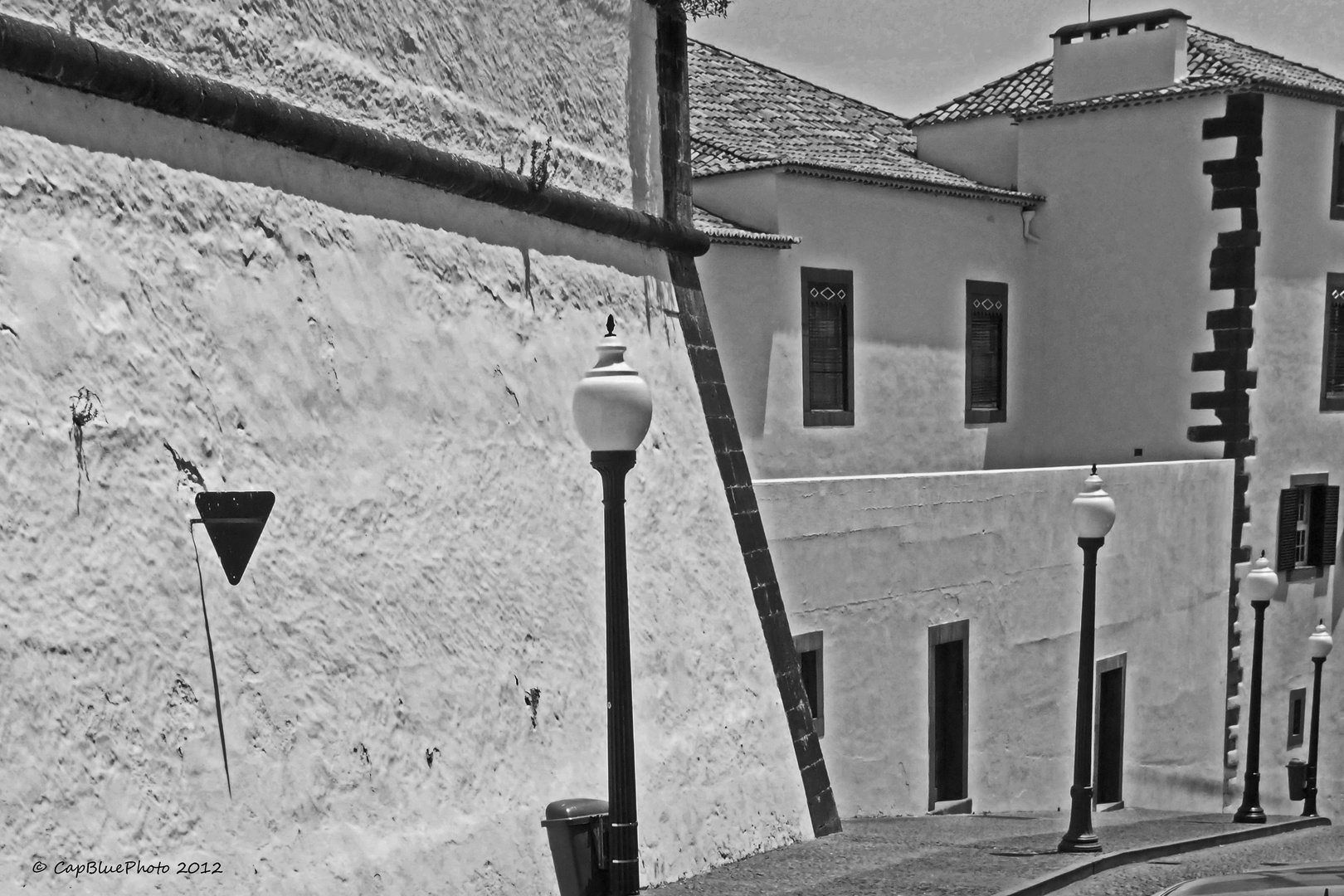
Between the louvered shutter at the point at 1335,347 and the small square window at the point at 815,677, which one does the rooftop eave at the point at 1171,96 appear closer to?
the louvered shutter at the point at 1335,347

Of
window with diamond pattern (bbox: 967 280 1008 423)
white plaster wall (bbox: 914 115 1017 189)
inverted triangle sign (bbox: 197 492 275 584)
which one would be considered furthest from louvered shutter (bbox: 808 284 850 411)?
inverted triangle sign (bbox: 197 492 275 584)

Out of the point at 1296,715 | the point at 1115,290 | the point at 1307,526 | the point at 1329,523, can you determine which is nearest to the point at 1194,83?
the point at 1115,290

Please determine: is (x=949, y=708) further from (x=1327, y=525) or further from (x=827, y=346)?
(x=1327, y=525)

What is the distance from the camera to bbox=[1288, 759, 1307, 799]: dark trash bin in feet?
70.3

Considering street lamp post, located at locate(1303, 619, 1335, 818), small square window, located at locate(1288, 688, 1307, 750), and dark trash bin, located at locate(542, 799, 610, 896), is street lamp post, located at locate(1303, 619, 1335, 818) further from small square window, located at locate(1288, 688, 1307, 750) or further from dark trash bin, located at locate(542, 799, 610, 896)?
dark trash bin, located at locate(542, 799, 610, 896)

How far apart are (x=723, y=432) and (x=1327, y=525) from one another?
45.4ft

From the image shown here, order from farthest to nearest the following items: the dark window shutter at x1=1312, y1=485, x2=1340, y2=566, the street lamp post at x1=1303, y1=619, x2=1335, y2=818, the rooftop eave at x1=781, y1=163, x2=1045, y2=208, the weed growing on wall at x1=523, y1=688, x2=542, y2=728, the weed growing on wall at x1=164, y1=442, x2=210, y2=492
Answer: the dark window shutter at x1=1312, y1=485, x2=1340, y2=566
the street lamp post at x1=1303, y1=619, x2=1335, y2=818
the rooftop eave at x1=781, y1=163, x2=1045, y2=208
the weed growing on wall at x1=523, y1=688, x2=542, y2=728
the weed growing on wall at x1=164, y1=442, x2=210, y2=492

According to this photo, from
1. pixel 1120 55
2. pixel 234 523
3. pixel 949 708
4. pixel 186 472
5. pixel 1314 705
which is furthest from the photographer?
pixel 1120 55

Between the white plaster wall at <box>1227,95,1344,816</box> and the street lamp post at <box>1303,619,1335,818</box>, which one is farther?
the white plaster wall at <box>1227,95,1344,816</box>

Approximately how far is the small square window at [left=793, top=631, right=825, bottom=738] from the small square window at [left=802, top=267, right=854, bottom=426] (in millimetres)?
5295

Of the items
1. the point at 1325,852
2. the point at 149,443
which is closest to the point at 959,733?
the point at 1325,852

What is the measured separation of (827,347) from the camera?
18.4 m

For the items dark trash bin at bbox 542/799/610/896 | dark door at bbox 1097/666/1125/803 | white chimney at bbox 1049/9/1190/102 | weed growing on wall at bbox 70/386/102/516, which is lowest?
dark door at bbox 1097/666/1125/803

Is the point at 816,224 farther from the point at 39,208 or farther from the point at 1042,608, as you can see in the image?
the point at 39,208
